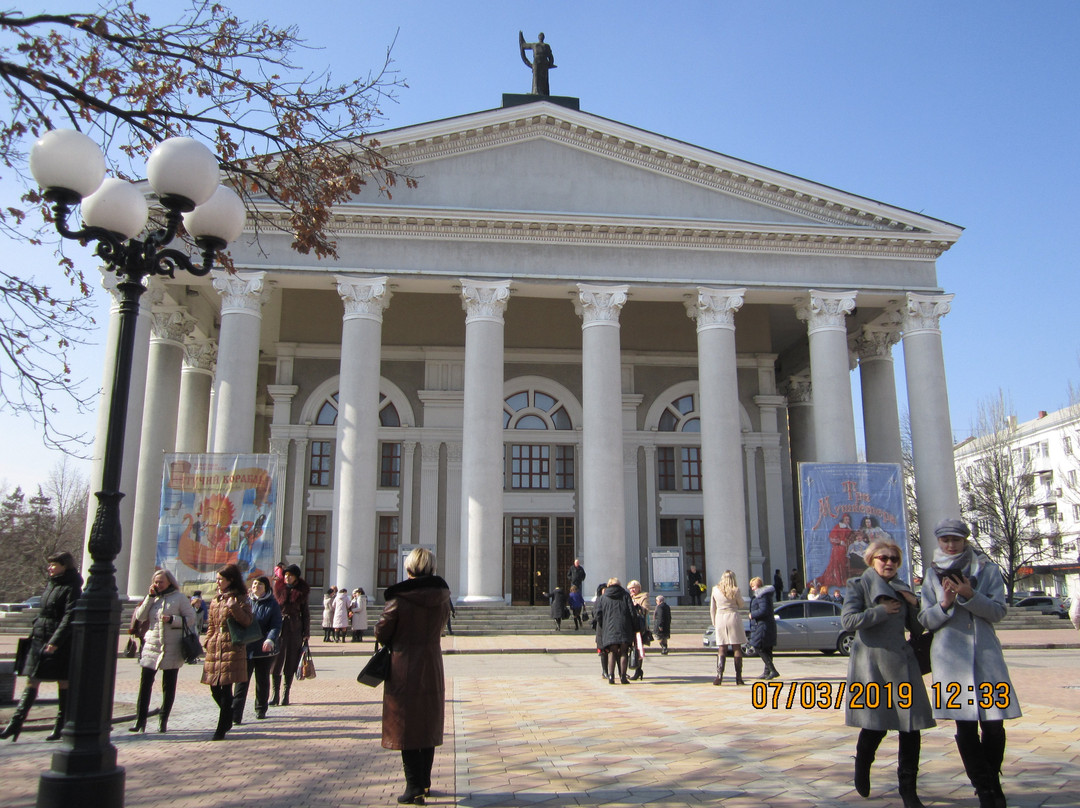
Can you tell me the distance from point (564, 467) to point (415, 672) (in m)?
28.3

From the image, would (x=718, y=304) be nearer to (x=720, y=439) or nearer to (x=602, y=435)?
(x=720, y=439)

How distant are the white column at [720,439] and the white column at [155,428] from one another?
53.2 feet

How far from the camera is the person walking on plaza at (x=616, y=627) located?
44.3ft

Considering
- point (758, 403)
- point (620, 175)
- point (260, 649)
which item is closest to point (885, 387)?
point (758, 403)

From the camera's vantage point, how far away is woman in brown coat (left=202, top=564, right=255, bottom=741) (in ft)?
28.4

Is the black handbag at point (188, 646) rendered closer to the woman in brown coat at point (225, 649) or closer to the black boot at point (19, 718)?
the woman in brown coat at point (225, 649)

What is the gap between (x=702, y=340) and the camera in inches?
1107

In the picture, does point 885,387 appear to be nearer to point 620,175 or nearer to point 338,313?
point 620,175

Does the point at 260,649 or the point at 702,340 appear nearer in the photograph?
the point at 260,649

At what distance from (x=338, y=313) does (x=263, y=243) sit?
6.90 metres

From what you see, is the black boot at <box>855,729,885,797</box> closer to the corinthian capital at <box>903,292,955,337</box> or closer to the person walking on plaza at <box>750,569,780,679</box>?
the person walking on plaza at <box>750,569,780,679</box>

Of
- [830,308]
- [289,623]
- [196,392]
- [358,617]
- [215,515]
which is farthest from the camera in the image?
[196,392]

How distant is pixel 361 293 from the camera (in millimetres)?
26938

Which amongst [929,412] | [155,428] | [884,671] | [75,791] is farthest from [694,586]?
[75,791]
